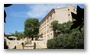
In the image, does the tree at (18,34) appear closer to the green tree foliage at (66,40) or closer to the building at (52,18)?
the building at (52,18)

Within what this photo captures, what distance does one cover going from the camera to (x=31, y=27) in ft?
11.3

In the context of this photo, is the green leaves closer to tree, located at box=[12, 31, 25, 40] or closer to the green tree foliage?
tree, located at box=[12, 31, 25, 40]

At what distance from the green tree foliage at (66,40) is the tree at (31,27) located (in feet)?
0.86

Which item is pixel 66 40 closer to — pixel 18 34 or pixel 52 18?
pixel 52 18

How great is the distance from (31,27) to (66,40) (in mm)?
553

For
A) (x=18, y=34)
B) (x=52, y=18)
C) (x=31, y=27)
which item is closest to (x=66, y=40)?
(x=52, y=18)

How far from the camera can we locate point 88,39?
11.1 feet

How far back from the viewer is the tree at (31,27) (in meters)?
3.43

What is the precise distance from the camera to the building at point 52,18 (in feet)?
11.3

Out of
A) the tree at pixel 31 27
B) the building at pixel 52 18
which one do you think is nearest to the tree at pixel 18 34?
the tree at pixel 31 27

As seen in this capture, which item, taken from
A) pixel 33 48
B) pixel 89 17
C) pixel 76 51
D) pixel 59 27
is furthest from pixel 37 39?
pixel 89 17

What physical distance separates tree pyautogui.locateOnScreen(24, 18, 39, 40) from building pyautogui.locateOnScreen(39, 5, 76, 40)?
0.07 metres

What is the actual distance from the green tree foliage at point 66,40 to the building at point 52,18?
8 centimetres

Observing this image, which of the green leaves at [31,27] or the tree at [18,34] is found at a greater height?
the green leaves at [31,27]
